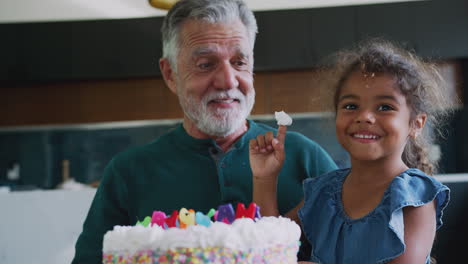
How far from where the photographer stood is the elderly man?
4.18 feet

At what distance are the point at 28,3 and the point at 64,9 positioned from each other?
0.32 meters

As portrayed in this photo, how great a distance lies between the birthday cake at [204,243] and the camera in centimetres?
69

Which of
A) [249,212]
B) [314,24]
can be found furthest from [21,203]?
[314,24]

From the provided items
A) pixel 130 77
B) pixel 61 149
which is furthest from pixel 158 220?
pixel 61 149

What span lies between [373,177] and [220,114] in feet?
Answer: 1.28

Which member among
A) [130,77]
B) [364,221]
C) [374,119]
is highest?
[130,77]

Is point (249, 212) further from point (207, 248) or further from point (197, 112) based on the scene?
point (197, 112)

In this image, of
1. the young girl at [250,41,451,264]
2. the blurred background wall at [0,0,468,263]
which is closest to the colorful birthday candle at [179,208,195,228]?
the young girl at [250,41,451,264]

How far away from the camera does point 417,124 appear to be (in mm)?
1197

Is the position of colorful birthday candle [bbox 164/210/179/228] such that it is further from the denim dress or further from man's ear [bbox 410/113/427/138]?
man's ear [bbox 410/113/427/138]

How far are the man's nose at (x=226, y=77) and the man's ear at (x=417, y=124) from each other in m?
0.42

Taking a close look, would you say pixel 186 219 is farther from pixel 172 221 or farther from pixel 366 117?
pixel 366 117

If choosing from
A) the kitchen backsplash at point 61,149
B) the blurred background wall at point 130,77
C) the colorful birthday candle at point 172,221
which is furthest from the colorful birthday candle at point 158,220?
the kitchen backsplash at point 61,149

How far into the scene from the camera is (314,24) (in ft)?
14.1
